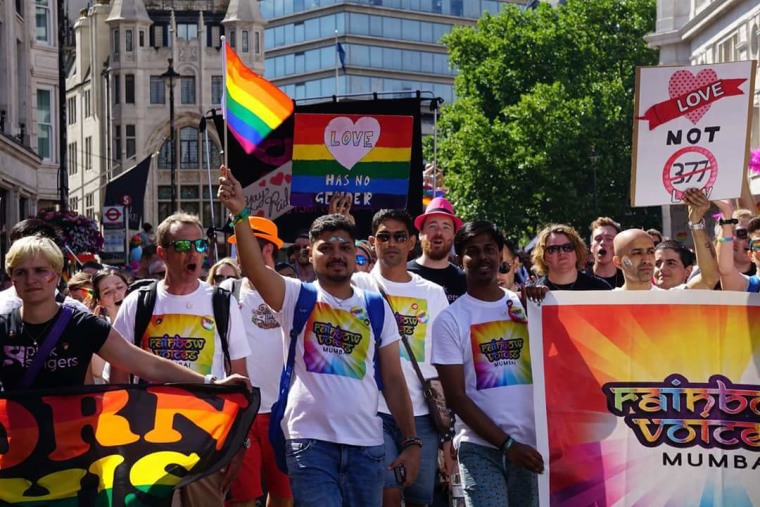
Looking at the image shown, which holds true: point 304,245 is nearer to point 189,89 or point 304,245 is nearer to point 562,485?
point 562,485

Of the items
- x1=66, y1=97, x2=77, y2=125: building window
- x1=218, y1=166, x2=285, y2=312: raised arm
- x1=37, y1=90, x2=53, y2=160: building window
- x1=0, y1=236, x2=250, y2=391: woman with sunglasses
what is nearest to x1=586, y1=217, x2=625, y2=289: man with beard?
x1=218, y1=166, x2=285, y2=312: raised arm

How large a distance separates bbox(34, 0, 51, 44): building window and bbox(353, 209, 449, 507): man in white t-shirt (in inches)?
1334

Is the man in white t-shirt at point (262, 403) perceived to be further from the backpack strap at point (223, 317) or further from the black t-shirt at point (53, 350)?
the black t-shirt at point (53, 350)

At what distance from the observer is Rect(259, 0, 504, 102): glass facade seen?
363ft

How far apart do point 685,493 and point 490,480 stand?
911 mm

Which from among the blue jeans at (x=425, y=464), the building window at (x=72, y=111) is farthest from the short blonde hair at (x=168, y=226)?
the building window at (x=72, y=111)

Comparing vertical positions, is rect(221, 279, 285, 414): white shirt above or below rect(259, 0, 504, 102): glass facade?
below

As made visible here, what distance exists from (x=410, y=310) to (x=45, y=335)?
2.80 meters

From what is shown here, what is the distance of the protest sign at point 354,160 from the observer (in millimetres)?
13148

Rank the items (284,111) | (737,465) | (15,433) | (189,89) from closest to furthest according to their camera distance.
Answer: (15,433), (737,465), (284,111), (189,89)

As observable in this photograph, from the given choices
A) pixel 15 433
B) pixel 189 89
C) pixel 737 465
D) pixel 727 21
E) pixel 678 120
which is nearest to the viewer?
pixel 15 433

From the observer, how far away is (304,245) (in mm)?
13617

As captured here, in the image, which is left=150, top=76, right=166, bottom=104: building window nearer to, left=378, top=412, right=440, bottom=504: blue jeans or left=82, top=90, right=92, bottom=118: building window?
left=82, top=90, right=92, bottom=118: building window

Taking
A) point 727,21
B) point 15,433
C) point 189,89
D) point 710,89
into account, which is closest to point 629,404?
point 710,89
